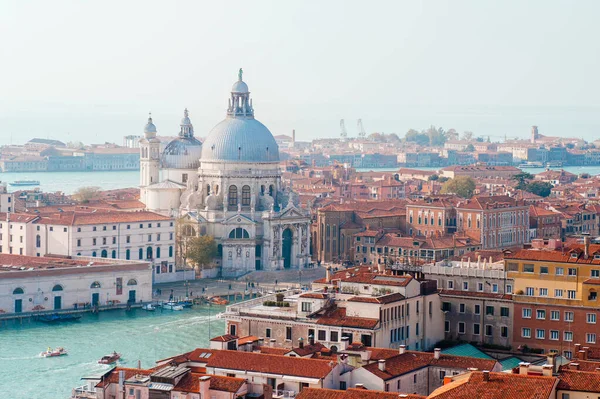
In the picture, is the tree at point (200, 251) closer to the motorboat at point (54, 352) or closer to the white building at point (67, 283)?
the white building at point (67, 283)

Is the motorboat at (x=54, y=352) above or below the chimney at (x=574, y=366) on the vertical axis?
below

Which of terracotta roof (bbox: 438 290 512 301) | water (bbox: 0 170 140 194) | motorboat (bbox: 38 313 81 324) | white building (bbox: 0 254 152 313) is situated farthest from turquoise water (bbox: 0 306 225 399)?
water (bbox: 0 170 140 194)

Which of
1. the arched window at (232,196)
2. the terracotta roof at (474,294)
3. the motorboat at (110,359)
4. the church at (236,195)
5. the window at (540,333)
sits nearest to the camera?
the window at (540,333)

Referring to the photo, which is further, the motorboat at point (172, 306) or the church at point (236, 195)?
the church at point (236, 195)

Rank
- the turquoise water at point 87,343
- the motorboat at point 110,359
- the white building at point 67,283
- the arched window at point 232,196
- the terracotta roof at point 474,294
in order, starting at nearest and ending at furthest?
the terracotta roof at point 474,294, the turquoise water at point 87,343, the motorboat at point 110,359, the white building at point 67,283, the arched window at point 232,196

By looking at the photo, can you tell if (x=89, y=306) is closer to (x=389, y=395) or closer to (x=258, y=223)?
(x=258, y=223)

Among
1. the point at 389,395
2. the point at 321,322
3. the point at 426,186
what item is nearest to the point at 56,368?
the point at 321,322

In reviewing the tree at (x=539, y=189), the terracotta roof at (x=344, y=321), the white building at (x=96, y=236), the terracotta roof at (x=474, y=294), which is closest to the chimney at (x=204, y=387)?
the terracotta roof at (x=344, y=321)
